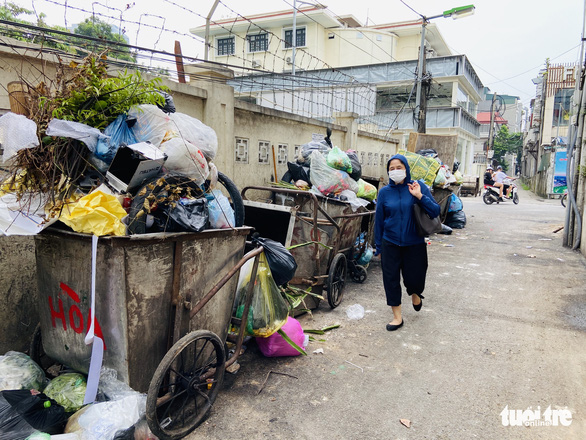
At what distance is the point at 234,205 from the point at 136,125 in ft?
2.93

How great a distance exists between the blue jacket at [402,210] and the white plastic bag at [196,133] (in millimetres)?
1900

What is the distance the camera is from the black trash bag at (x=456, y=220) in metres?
10.4

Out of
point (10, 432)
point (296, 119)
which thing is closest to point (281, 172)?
point (296, 119)

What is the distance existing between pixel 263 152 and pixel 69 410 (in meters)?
4.67

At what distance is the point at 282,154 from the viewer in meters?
6.88

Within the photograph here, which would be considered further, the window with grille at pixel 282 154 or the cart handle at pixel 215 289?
the window with grille at pixel 282 154

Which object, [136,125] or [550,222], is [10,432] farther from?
[550,222]

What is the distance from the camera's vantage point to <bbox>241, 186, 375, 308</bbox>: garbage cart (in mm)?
4431

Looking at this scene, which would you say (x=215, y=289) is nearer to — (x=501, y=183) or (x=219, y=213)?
(x=219, y=213)

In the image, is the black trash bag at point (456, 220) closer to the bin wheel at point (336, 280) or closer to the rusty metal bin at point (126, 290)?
the bin wheel at point (336, 280)

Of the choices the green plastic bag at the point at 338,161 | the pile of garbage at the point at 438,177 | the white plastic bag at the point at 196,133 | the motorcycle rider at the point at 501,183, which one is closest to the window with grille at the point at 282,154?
the green plastic bag at the point at 338,161

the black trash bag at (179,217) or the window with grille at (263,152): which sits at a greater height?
the window with grille at (263,152)

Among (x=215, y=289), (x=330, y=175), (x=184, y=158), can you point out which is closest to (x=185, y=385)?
(x=215, y=289)

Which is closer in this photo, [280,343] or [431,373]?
[431,373]
